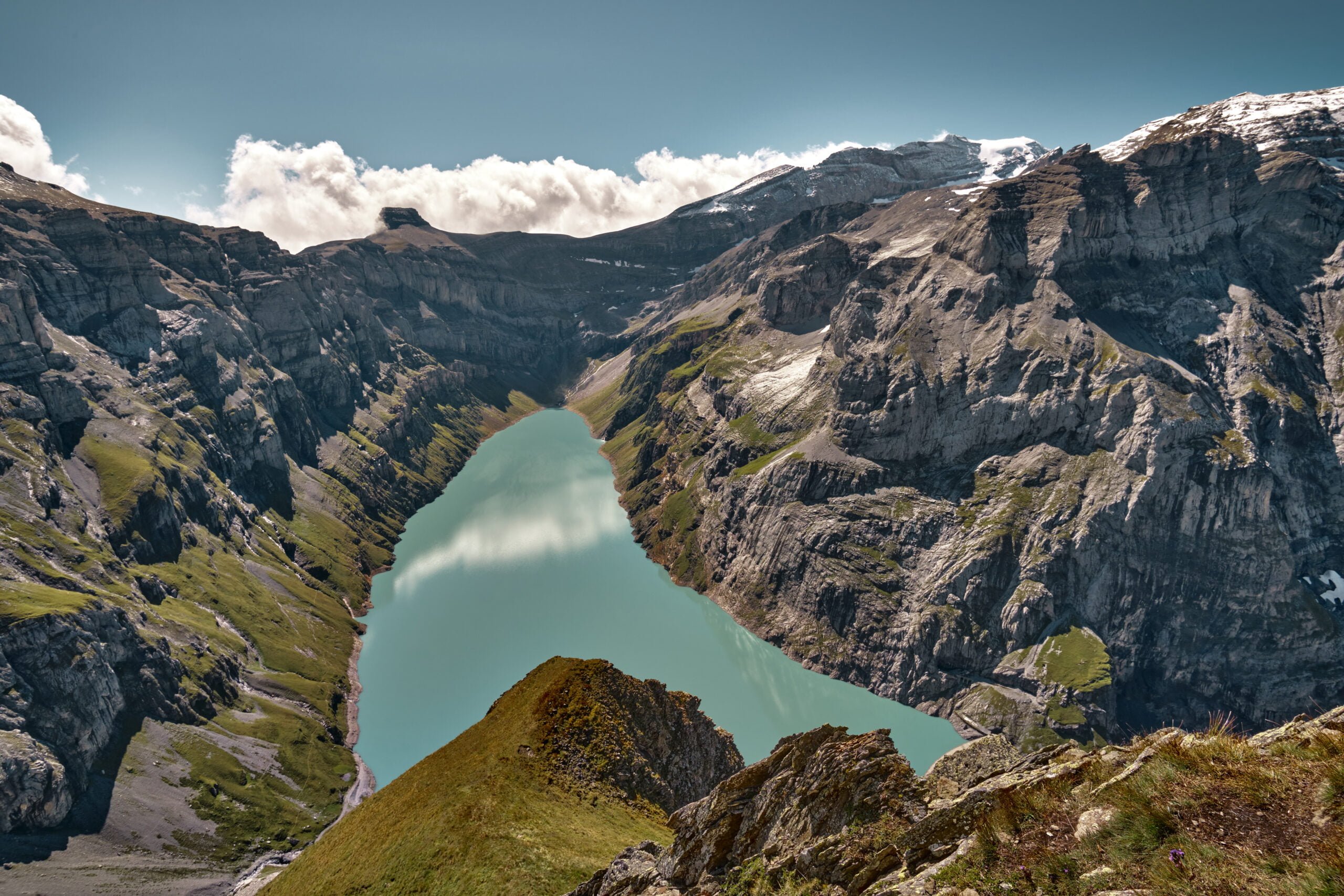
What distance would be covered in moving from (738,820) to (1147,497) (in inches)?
4620

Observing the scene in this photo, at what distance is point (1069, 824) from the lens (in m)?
14.1

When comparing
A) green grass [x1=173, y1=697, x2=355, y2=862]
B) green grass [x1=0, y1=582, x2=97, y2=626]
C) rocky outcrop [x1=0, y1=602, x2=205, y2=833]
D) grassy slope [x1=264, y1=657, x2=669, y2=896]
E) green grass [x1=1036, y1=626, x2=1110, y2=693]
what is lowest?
green grass [x1=1036, y1=626, x2=1110, y2=693]

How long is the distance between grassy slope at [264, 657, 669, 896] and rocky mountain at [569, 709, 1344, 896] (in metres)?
15.6

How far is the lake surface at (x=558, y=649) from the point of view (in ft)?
345

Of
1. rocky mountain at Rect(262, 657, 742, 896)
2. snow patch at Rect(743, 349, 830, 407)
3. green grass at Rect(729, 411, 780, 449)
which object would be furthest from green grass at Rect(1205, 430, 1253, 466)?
rocky mountain at Rect(262, 657, 742, 896)

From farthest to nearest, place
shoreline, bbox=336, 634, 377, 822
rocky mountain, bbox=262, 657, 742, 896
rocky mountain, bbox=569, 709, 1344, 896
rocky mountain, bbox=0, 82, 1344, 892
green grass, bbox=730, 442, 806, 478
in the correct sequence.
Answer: green grass, bbox=730, 442, 806, 478 < shoreline, bbox=336, 634, 377, 822 < rocky mountain, bbox=0, 82, 1344, 892 < rocky mountain, bbox=262, 657, 742, 896 < rocky mountain, bbox=569, 709, 1344, 896

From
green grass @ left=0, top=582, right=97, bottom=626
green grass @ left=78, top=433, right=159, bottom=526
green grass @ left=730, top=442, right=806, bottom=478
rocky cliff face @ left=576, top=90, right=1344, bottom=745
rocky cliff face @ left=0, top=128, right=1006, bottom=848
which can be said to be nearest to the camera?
green grass @ left=0, top=582, right=97, bottom=626

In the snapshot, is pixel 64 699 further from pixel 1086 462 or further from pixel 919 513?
pixel 1086 462

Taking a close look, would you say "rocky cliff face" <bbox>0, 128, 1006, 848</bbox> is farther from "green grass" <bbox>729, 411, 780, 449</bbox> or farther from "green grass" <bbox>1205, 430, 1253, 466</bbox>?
"green grass" <bbox>1205, 430, 1253, 466</bbox>

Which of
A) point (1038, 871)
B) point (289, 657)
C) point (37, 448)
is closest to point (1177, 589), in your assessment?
point (1038, 871)

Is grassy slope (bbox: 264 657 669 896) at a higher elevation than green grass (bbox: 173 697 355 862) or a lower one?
lower

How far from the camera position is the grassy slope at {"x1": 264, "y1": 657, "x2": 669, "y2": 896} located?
36531 mm

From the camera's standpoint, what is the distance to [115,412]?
148000 mm

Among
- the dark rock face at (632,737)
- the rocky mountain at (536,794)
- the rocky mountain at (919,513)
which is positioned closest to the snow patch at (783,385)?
the rocky mountain at (919,513)
